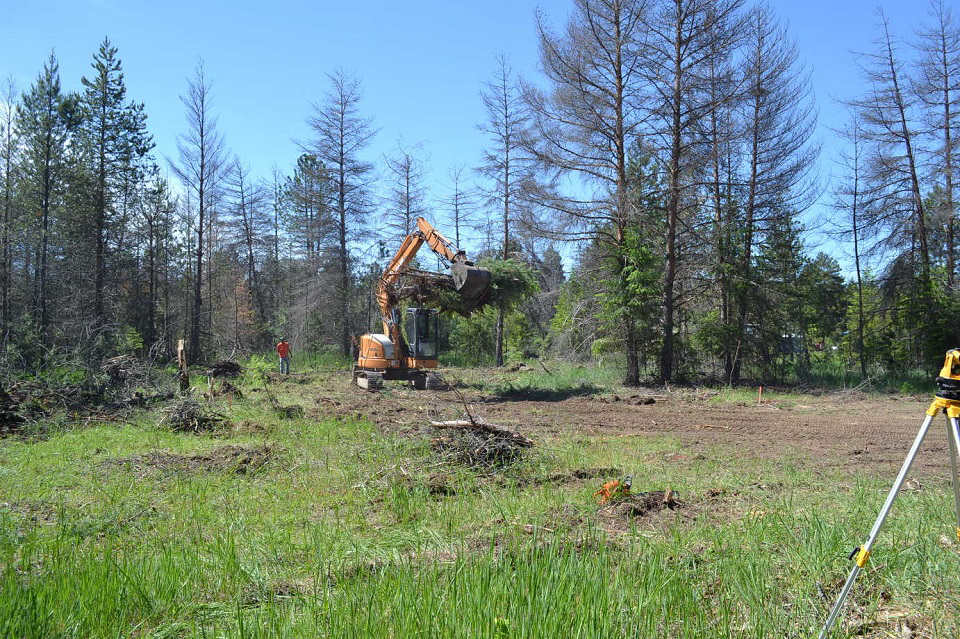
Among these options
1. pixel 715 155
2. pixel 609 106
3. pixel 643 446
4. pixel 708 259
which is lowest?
pixel 643 446

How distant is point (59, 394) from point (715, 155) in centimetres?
1818

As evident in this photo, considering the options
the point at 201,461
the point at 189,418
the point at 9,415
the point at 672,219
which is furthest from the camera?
the point at 672,219

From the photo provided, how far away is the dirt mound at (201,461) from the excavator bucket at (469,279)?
293 inches

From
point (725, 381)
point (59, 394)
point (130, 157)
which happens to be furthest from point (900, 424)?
point (130, 157)

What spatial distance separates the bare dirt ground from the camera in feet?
27.6

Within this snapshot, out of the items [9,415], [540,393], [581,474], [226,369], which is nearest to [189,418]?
[9,415]

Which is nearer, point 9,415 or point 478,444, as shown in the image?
point 478,444

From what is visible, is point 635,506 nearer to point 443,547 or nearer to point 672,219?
point 443,547

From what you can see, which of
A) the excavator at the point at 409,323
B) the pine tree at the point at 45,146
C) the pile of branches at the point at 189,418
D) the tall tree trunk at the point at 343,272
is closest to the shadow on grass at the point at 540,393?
the excavator at the point at 409,323

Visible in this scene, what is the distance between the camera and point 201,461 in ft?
24.8

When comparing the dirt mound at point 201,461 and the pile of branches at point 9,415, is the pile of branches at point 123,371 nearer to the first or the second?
the pile of branches at point 9,415

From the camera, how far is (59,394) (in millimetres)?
10750

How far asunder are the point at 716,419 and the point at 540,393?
563 centimetres

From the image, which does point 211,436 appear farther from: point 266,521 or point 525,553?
point 525,553
